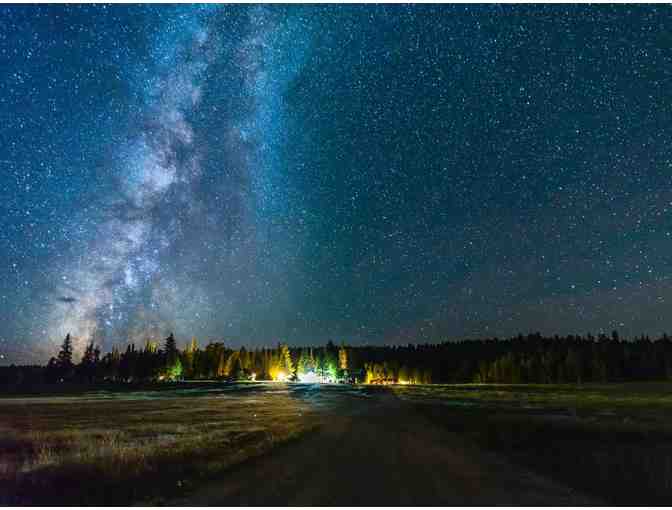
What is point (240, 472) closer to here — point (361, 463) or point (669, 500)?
point (361, 463)

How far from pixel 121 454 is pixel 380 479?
11.5 m

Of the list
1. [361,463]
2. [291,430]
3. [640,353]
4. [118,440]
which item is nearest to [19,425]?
[118,440]

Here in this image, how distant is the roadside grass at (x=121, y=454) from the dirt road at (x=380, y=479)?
152 cm

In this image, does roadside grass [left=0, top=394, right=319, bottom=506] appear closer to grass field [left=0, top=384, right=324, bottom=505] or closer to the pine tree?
grass field [left=0, top=384, right=324, bottom=505]

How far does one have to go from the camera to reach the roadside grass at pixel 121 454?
45.4 ft

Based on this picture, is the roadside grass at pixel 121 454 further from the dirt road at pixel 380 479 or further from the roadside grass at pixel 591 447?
the roadside grass at pixel 591 447

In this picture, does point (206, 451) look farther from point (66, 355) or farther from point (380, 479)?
point (66, 355)

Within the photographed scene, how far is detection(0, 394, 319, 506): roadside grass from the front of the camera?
13.8 meters

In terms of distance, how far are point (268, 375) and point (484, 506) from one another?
183 meters

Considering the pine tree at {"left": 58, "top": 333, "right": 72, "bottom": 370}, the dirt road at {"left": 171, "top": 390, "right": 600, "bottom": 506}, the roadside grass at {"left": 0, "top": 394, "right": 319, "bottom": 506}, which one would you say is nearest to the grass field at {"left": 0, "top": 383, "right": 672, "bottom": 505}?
the roadside grass at {"left": 0, "top": 394, "right": 319, "bottom": 506}

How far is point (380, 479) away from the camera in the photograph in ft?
47.8

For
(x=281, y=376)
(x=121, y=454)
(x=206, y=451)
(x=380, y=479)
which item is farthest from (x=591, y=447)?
(x=281, y=376)

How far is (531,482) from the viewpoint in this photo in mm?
14648

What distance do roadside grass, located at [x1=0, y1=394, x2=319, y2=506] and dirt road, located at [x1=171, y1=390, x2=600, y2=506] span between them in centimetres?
152
